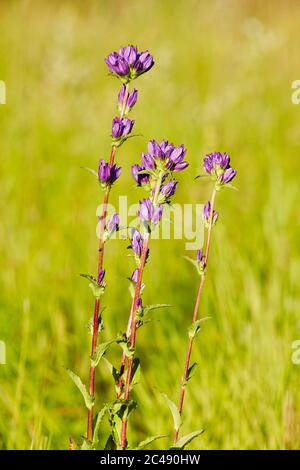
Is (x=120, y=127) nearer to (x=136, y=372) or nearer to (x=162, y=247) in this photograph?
(x=136, y=372)

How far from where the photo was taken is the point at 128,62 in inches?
36.0

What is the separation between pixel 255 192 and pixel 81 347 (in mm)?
1289

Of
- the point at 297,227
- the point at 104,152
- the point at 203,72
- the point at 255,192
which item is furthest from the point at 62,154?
the point at 203,72

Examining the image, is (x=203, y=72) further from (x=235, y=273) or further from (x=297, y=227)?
(x=235, y=273)

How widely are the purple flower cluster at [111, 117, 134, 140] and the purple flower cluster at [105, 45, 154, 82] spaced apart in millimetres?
68

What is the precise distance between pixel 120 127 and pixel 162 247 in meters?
1.43

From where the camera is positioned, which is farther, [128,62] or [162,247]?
[162,247]

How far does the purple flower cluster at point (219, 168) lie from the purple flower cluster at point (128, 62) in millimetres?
181

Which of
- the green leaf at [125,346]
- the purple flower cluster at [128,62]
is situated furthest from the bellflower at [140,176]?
the green leaf at [125,346]

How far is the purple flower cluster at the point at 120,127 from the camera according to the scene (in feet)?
2.92

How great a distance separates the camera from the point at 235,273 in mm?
2094

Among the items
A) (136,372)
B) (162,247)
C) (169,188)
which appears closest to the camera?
(169,188)

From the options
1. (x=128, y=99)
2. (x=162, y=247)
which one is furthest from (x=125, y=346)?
(x=162, y=247)

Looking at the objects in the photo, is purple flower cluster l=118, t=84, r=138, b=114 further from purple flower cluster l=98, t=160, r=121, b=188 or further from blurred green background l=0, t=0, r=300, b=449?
blurred green background l=0, t=0, r=300, b=449
